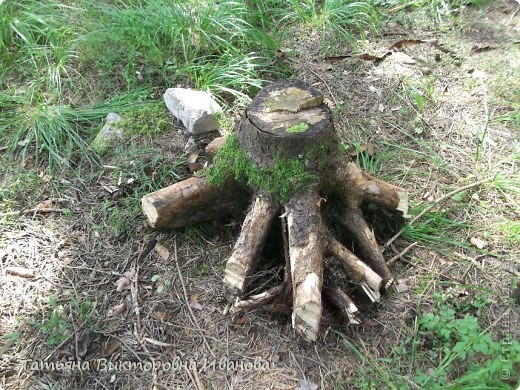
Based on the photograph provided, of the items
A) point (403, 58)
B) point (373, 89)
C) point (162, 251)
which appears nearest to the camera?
point (162, 251)

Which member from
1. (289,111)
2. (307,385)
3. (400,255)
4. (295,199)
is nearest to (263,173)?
(295,199)

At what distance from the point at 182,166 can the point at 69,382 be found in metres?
1.40

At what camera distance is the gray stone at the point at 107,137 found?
3021 mm

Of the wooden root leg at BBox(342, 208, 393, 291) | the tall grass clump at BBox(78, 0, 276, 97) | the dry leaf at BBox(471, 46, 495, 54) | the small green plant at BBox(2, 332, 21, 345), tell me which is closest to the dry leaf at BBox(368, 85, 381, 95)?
the tall grass clump at BBox(78, 0, 276, 97)

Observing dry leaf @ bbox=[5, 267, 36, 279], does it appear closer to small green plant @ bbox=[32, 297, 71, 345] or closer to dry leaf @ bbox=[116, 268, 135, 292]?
small green plant @ bbox=[32, 297, 71, 345]

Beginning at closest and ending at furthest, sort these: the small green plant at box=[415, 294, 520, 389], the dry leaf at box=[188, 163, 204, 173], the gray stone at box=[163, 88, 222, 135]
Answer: the small green plant at box=[415, 294, 520, 389], the dry leaf at box=[188, 163, 204, 173], the gray stone at box=[163, 88, 222, 135]

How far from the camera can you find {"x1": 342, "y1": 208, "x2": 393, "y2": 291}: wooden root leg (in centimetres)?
230

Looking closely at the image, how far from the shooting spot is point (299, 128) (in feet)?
7.20

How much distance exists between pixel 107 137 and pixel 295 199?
4.98ft

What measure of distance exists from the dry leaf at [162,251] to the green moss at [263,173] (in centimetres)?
48

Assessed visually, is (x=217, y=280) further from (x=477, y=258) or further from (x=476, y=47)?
(x=476, y=47)

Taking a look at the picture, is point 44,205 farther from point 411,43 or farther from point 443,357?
point 411,43

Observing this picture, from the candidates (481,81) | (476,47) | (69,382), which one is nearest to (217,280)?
(69,382)

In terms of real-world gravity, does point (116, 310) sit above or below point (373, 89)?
below
